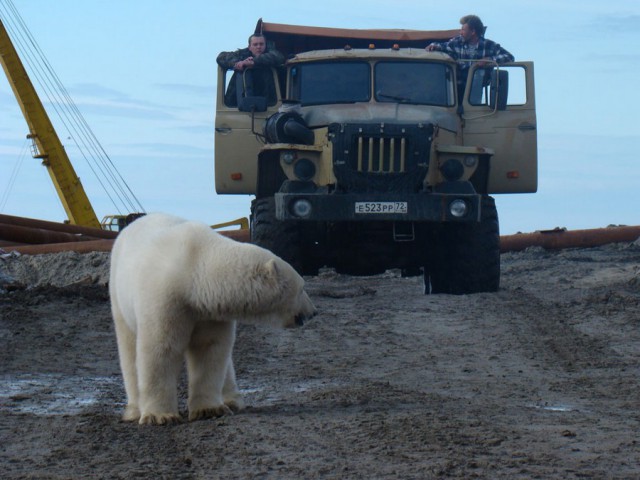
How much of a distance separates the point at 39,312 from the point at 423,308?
364cm

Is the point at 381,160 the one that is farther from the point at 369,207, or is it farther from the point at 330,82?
the point at 330,82

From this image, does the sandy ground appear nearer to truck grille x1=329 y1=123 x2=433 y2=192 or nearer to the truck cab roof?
truck grille x1=329 y1=123 x2=433 y2=192

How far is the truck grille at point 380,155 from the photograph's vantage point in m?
11.7

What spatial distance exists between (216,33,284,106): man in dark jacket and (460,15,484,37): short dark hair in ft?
7.65

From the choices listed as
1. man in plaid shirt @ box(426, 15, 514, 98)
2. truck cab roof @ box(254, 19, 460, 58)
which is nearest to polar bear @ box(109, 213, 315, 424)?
man in plaid shirt @ box(426, 15, 514, 98)

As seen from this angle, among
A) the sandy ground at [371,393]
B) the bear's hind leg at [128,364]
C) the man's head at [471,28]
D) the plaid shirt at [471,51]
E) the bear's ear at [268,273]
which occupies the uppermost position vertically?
the man's head at [471,28]

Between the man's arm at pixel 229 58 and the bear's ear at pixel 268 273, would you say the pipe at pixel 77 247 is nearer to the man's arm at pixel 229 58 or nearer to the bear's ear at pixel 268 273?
the man's arm at pixel 229 58

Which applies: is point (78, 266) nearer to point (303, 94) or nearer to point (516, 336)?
point (303, 94)

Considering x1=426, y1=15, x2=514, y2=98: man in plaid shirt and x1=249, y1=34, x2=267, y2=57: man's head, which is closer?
x1=249, y1=34, x2=267, y2=57: man's head

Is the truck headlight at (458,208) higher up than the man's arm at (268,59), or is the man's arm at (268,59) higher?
the man's arm at (268,59)

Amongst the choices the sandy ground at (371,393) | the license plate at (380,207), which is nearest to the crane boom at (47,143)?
the sandy ground at (371,393)

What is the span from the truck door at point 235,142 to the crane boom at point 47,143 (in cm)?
2026

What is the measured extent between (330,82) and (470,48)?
1.85m

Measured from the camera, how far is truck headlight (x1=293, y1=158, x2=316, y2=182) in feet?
39.5
